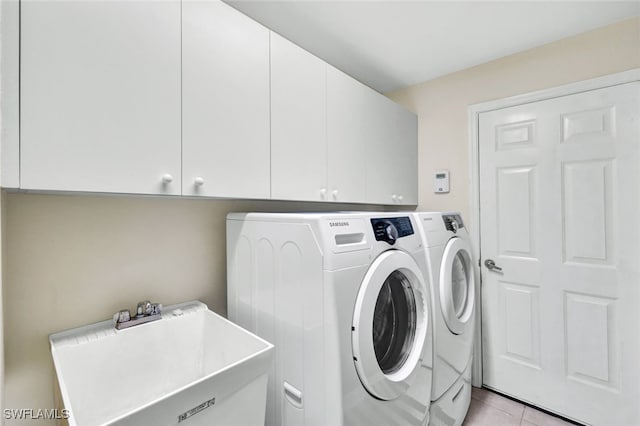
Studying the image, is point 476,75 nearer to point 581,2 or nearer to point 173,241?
point 581,2

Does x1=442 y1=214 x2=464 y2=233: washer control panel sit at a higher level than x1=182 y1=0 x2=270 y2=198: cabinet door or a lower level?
lower

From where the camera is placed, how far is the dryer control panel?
1221 mm

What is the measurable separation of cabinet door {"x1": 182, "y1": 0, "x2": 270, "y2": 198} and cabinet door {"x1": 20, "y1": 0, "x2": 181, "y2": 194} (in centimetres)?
5

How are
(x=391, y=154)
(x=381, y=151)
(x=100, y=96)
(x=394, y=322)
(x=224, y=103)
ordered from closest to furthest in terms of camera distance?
(x=100, y=96), (x=224, y=103), (x=394, y=322), (x=381, y=151), (x=391, y=154)

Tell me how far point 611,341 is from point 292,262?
203cm

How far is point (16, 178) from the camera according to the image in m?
0.74

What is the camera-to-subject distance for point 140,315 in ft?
4.07

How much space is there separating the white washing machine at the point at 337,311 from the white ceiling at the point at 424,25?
1.11m

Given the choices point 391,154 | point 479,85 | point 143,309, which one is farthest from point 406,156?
point 143,309

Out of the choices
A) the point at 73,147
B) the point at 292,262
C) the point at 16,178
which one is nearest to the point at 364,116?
the point at 292,262

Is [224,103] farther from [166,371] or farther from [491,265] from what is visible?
[491,265]

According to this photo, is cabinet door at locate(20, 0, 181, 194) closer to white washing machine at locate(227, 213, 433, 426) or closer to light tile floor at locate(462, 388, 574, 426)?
white washing machine at locate(227, 213, 433, 426)

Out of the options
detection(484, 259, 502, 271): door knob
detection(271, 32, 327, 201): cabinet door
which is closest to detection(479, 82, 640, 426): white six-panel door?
detection(484, 259, 502, 271): door knob

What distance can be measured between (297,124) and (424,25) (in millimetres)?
996
